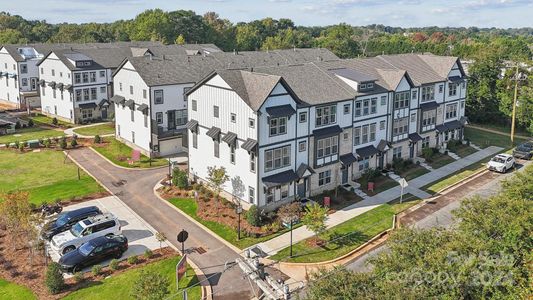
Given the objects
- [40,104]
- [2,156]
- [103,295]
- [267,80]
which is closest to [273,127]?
[267,80]

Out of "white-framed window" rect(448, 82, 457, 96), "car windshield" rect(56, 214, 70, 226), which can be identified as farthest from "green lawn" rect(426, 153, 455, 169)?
"car windshield" rect(56, 214, 70, 226)

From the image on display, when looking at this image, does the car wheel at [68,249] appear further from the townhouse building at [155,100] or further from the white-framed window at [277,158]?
the townhouse building at [155,100]

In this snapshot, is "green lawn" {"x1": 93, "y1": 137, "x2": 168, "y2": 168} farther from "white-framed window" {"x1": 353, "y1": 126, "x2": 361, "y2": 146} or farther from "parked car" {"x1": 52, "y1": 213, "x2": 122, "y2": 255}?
"white-framed window" {"x1": 353, "y1": 126, "x2": 361, "y2": 146}

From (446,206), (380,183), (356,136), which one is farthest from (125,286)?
(446,206)

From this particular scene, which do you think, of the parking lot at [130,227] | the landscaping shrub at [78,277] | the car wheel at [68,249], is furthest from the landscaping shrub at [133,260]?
the car wheel at [68,249]

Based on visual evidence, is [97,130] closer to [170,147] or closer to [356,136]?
[170,147]
